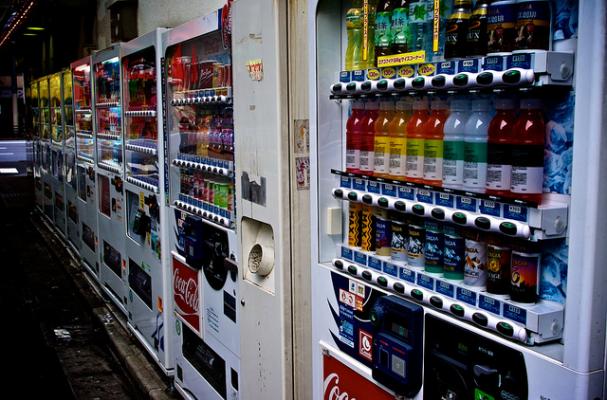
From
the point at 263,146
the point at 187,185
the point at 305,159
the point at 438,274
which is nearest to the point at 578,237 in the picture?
the point at 438,274

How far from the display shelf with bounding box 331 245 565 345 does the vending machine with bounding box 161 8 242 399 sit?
1.00 m

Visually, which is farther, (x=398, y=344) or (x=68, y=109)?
(x=68, y=109)

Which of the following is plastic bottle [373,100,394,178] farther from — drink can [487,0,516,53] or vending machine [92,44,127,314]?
vending machine [92,44,127,314]

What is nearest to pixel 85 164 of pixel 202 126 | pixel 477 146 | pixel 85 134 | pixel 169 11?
pixel 85 134

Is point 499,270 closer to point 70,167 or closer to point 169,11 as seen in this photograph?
point 169,11

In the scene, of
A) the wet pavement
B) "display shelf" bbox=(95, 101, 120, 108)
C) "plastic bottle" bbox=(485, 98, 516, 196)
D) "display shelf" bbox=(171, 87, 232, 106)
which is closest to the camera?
"plastic bottle" bbox=(485, 98, 516, 196)

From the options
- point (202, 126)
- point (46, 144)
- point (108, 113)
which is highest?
point (108, 113)

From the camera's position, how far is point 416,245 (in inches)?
88.3

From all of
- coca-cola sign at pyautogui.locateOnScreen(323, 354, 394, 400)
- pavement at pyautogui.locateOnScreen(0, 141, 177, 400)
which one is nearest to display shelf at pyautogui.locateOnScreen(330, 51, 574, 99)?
coca-cola sign at pyautogui.locateOnScreen(323, 354, 394, 400)

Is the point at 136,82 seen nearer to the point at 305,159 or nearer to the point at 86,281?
the point at 305,159

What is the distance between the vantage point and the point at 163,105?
4148 millimetres

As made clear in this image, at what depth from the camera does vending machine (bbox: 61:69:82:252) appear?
8.05 meters

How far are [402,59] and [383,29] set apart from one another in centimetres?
21

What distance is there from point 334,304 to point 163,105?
2.18 metres
